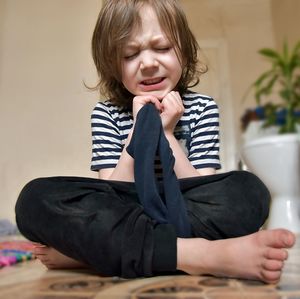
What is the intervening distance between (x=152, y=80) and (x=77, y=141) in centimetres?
75

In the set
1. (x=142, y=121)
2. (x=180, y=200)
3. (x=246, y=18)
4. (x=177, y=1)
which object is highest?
(x=246, y=18)

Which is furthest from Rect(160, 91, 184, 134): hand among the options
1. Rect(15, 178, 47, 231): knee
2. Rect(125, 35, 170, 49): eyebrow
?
Rect(15, 178, 47, 231): knee

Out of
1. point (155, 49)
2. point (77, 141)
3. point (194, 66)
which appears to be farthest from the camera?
point (77, 141)

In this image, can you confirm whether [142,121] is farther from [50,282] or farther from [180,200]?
[50,282]

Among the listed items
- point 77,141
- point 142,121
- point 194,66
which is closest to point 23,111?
point 77,141

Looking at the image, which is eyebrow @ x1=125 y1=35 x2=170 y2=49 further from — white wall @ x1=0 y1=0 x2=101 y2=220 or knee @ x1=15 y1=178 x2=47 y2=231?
white wall @ x1=0 y1=0 x2=101 y2=220

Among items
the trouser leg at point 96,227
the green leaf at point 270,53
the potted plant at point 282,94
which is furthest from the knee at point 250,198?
the green leaf at point 270,53

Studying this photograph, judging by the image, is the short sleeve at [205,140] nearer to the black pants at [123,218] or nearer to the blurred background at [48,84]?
the black pants at [123,218]

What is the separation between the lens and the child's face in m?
0.73

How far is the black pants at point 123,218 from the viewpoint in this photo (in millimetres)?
514

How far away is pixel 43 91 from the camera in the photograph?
148cm

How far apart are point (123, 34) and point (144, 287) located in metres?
0.45

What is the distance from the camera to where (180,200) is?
23.0 inches

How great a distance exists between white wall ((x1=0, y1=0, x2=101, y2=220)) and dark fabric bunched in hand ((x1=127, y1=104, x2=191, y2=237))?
833 mm
